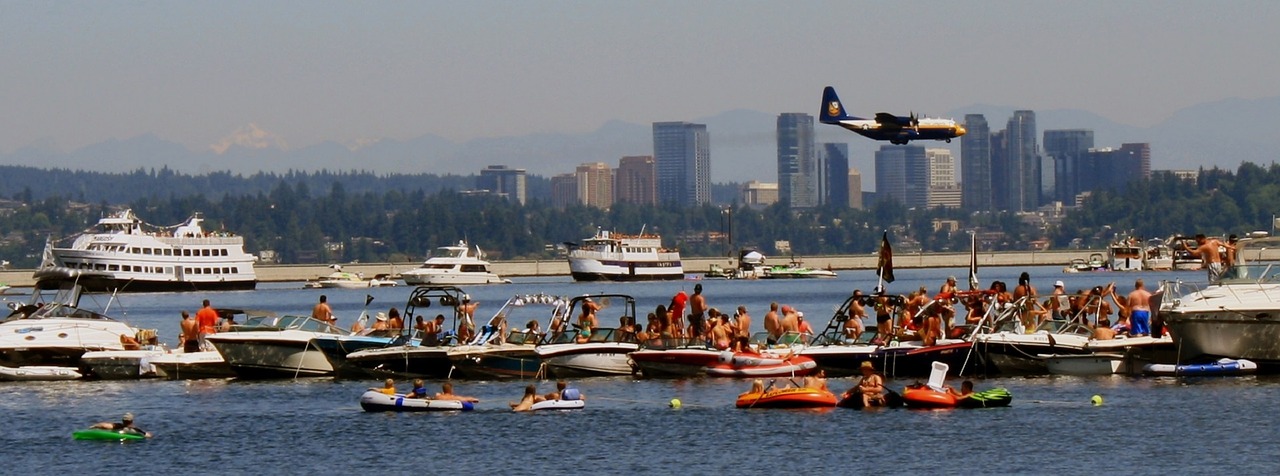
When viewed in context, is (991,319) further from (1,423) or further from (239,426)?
(1,423)

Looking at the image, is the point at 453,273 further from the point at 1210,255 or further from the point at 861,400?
the point at 861,400

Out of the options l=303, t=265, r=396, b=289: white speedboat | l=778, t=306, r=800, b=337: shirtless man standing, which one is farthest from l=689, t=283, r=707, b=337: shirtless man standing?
l=303, t=265, r=396, b=289: white speedboat

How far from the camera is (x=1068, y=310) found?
171 ft

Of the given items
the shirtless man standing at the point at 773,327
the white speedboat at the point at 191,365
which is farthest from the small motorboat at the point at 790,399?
the white speedboat at the point at 191,365

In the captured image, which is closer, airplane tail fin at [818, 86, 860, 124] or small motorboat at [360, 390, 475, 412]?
small motorboat at [360, 390, 475, 412]

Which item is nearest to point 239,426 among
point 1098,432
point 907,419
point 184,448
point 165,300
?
point 184,448

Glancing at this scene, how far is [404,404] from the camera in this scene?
44375 mm

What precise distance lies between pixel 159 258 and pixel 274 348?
10961cm

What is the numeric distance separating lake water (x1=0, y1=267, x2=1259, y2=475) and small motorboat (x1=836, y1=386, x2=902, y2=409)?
16.4 inches

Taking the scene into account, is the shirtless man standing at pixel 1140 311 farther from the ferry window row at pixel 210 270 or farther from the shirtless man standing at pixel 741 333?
the ferry window row at pixel 210 270

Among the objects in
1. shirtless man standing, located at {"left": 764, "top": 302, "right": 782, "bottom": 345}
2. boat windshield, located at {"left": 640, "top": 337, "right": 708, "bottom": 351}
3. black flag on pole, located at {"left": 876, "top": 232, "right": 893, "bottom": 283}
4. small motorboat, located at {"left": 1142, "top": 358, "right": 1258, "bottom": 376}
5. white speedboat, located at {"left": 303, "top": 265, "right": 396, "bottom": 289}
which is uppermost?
black flag on pole, located at {"left": 876, "top": 232, "right": 893, "bottom": 283}

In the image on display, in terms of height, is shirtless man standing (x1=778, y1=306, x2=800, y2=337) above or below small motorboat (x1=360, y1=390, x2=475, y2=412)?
above

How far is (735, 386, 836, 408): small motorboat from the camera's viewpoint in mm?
43750

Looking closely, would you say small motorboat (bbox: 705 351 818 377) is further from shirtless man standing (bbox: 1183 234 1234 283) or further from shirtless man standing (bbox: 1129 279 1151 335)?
shirtless man standing (bbox: 1183 234 1234 283)
